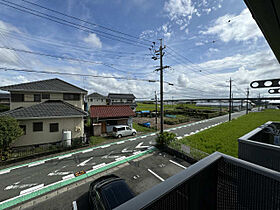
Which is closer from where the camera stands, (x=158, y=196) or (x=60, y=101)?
(x=158, y=196)

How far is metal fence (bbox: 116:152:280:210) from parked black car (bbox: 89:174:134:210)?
3498mm

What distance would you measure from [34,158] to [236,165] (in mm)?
12385

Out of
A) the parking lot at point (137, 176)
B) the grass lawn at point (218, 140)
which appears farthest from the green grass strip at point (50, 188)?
the grass lawn at point (218, 140)

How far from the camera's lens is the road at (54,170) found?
5680 millimetres

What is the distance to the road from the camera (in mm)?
5680

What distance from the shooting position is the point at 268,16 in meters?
1.26

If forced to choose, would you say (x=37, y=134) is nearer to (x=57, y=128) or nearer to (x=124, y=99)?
(x=57, y=128)

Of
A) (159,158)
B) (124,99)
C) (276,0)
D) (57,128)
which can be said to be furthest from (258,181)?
(124,99)

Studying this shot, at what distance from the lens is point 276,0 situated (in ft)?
3.23

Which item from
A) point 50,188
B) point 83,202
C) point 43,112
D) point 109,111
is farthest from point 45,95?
point 83,202

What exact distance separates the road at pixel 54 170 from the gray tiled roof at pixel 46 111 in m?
3.85

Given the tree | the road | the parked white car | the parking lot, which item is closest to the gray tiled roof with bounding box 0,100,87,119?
the tree

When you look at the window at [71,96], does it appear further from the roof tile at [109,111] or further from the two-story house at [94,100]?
the two-story house at [94,100]

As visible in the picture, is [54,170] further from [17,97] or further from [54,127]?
[17,97]
